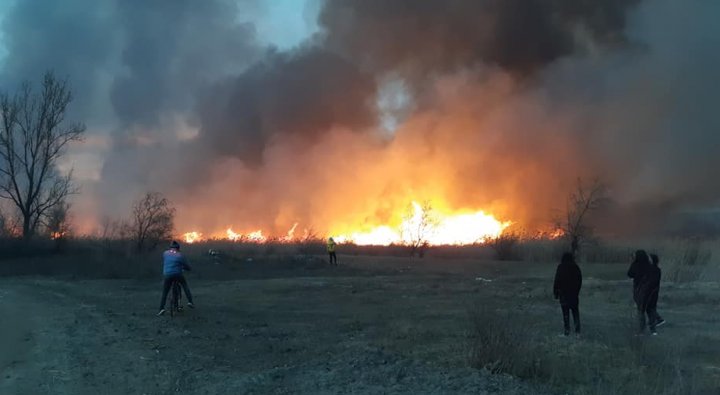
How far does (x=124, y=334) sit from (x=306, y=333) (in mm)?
3910

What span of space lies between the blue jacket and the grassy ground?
3.92 feet

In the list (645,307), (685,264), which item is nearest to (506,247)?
(685,264)

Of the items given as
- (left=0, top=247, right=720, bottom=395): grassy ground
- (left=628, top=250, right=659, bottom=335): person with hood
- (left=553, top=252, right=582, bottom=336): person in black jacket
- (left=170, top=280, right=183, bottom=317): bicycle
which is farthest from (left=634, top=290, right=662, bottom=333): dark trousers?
(left=170, top=280, right=183, bottom=317): bicycle

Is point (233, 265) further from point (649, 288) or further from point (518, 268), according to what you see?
point (649, 288)

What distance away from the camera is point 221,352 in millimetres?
11836

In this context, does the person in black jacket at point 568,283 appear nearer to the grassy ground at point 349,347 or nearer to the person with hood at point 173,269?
the grassy ground at point 349,347

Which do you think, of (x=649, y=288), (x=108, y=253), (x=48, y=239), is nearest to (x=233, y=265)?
(x=108, y=253)

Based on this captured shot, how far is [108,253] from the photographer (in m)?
54.6

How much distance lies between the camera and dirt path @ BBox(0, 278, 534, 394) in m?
9.01

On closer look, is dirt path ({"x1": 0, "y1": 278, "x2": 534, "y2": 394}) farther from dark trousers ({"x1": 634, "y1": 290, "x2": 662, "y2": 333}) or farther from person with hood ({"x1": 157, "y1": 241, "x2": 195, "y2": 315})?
dark trousers ({"x1": 634, "y1": 290, "x2": 662, "y2": 333})

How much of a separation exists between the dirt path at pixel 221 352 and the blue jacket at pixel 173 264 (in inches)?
47.3

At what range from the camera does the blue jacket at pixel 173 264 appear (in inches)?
647

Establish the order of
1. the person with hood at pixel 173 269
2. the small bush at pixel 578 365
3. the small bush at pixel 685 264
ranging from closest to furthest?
the small bush at pixel 578 365
the person with hood at pixel 173 269
the small bush at pixel 685 264

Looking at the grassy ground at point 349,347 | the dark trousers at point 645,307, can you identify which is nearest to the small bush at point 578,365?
the grassy ground at point 349,347
